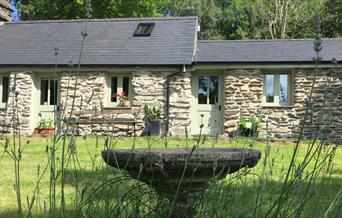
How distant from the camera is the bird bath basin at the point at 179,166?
2.55m

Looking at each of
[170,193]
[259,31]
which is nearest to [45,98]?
[170,193]

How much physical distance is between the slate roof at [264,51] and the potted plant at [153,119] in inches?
92.0

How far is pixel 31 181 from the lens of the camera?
6270 mm

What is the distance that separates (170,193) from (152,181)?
17cm

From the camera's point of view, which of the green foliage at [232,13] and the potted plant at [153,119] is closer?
the potted plant at [153,119]

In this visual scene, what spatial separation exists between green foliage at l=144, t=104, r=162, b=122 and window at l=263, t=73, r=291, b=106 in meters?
3.86

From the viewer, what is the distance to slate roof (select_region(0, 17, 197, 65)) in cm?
1708

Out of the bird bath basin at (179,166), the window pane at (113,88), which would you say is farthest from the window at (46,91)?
the bird bath basin at (179,166)

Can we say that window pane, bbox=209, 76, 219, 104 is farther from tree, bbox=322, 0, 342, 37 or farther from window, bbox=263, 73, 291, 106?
tree, bbox=322, 0, 342, 37

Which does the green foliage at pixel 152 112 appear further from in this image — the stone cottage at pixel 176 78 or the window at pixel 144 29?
the window at pixel 144 29

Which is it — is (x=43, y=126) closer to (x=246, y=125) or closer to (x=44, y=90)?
(x=44, y=90)

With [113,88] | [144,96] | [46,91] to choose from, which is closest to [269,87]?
[144,96]

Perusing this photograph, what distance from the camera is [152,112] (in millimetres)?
16281

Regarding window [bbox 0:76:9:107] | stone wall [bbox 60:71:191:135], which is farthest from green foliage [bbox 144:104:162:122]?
window [bbox 0:76:9:107]
